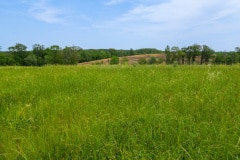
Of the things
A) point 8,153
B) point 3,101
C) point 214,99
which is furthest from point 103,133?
→ point 3,101

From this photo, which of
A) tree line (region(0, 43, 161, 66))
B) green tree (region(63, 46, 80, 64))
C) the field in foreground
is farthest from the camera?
green tree (region(63, 46, 80, 64))

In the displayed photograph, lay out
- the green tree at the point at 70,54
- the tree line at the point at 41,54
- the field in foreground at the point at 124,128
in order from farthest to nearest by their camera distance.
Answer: the green tree at the point at 70,54
the tree line at the point at 41,54
the field in foreground at the point at 124,128

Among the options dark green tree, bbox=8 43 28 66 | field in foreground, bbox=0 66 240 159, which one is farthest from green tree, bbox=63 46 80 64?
field in foreground, bbox=0 66 240 159

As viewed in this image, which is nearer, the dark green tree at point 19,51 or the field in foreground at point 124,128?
the field in foreground at point 124,128

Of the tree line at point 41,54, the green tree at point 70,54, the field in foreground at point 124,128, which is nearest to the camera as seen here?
the field in foreground at point 124,128

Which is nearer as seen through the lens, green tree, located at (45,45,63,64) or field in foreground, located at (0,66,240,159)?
field in foreground, located at (0,66,240,159)

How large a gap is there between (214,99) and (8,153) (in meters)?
2.94

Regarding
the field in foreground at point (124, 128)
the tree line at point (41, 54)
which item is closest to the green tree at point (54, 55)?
the tree line at point (41, 54)

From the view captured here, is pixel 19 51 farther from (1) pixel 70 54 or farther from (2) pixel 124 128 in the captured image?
(2) pixel 124 128

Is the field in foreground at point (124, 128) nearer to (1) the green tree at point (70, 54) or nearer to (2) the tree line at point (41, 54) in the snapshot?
(2) the tree line at point (41, 54)

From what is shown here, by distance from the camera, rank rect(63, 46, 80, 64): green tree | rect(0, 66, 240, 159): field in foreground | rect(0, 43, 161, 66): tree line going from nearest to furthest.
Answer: rect(0, 66, 240, 159): field in foreground
rect(0, 43, 161, 66): tree line
rect(63, 46, 80, 64): green tree

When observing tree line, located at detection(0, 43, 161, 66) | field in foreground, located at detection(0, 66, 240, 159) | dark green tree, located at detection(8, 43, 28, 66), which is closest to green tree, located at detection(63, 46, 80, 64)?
tree line, located at detection(0, 43, 161, 66)

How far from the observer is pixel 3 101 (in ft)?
14.8

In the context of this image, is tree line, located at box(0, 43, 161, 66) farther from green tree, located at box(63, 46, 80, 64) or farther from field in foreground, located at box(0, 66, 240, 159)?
field in foreground, located at box(0, 66, 240, 159)
